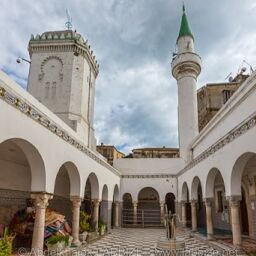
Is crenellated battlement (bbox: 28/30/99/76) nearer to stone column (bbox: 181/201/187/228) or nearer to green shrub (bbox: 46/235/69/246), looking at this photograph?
stone column (bbox: 181/201/187/228)

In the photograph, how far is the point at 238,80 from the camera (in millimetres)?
24688

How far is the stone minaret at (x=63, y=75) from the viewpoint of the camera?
18.0 meters

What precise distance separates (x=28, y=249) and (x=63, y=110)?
34.4 feet

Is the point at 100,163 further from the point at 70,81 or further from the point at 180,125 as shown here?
the point at 180,125

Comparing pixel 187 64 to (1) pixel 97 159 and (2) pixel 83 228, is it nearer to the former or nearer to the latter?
(1) pixel 97 159

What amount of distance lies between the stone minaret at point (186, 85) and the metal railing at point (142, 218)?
4.71m

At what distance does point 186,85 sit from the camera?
2144 cm

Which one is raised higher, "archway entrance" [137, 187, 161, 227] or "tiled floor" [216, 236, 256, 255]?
"archway entrance" [137, 187, 161, 227]

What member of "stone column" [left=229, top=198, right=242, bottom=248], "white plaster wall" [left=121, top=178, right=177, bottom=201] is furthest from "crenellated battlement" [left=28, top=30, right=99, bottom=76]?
"stone column" [left=229, top=198, right=242, bottom=248]

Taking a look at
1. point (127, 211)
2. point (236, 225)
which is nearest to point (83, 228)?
point (236, 225)

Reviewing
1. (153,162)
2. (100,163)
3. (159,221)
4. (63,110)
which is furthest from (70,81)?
(159,221)

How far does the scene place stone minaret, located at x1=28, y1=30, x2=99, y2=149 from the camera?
1797 centimetres

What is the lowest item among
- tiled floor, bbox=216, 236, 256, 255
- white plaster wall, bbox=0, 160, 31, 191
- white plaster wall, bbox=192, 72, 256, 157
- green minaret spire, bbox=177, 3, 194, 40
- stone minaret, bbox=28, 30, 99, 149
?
tiled floor, bbox=216, 236, 256, 255

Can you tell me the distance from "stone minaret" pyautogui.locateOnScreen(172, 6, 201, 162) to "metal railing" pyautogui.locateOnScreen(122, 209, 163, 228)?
15.4 ft
